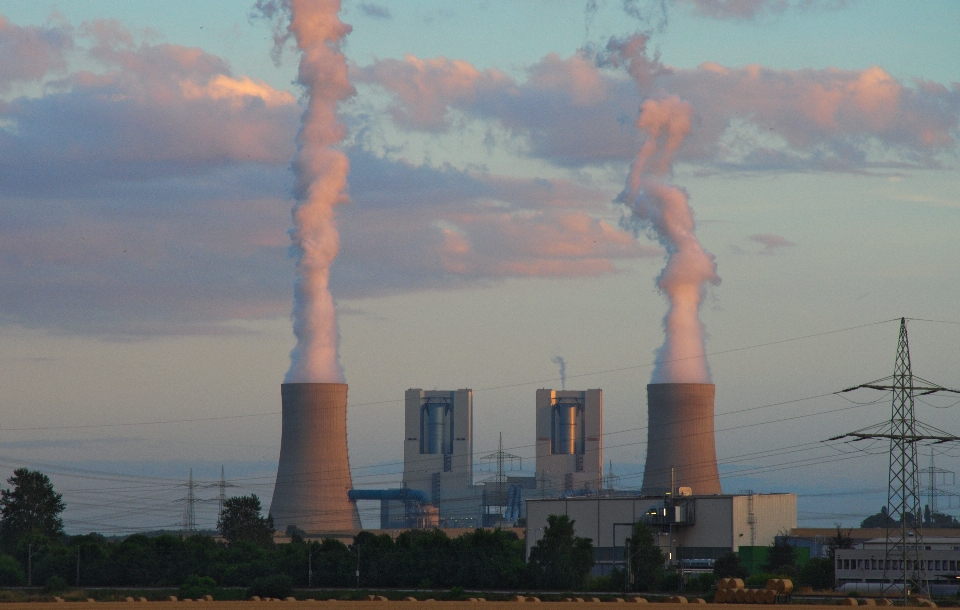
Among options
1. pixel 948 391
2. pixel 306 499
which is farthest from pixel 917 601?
pixel 306 499

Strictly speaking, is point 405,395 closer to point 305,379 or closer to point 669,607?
point 305,379

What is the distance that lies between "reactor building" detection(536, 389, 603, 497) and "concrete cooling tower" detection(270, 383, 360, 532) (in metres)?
32.0

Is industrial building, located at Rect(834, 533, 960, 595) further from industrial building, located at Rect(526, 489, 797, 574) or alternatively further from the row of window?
industrial building, located at Rect(526, 489, 797, 574)

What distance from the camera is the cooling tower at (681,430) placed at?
56.7 metres

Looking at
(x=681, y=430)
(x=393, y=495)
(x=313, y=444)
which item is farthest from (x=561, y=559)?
(x=393, y=495)

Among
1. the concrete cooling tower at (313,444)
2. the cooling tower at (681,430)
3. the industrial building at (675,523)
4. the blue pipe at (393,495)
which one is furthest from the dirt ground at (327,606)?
the blue pipe at (393,495)

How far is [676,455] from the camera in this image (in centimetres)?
5644

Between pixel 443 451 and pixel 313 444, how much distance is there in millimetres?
33891

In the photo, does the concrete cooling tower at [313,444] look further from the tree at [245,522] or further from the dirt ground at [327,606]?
the dirt ground at [327,606]

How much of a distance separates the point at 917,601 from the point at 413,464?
61.5 m

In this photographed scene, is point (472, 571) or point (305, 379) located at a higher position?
point (305, 379)

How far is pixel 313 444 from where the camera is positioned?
59875mm

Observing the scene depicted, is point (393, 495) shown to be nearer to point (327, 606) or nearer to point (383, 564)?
point (383, 564)

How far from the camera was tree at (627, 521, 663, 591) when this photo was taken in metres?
42.6
